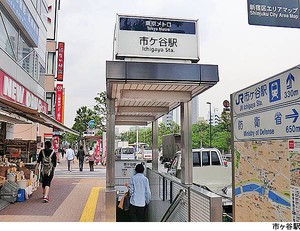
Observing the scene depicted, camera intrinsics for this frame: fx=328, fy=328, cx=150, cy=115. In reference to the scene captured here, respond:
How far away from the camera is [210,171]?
33.9 feet

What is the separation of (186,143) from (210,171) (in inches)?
167

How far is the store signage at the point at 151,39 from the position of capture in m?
5.86

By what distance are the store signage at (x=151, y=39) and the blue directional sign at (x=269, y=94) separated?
246 cm

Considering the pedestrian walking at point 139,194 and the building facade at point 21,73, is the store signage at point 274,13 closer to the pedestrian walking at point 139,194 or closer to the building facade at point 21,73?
the pedestrian walking at point 139,194

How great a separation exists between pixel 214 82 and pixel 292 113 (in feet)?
8.93

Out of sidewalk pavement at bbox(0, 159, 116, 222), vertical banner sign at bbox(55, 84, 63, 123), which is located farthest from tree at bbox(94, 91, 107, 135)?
sidewalk pavement at bbox(0, 159, 116, 222)

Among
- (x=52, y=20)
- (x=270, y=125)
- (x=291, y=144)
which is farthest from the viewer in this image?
(x=52, y=20)

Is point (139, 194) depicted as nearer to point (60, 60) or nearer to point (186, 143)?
point (186, 143)

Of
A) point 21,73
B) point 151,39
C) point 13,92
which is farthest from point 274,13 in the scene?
point 21,73

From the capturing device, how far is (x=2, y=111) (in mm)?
9070

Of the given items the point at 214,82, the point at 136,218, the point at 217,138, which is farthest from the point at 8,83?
the point at 217,138

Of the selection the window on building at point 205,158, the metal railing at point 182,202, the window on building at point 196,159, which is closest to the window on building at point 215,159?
the window on building at point 205,158

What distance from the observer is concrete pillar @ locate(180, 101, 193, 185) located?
246 inches

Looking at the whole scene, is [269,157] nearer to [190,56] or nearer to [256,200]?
[256,200]
